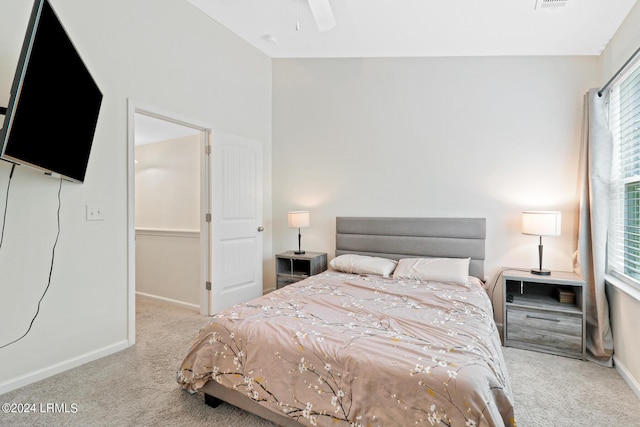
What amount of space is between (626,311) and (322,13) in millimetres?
3240

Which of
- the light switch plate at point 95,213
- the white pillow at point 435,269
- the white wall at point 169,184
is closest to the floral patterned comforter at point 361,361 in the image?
the white pillow at point 435,269

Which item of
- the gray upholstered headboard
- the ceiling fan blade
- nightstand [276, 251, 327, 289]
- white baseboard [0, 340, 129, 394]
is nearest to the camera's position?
white baseboard [0, 340, 129, 394]

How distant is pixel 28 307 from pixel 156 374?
96cm

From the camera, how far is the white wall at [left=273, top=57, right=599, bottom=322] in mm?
3158

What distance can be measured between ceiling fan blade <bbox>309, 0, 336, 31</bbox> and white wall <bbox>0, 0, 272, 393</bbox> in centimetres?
141

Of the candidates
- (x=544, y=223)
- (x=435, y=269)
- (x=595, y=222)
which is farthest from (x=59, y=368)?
(x=595, y=222)

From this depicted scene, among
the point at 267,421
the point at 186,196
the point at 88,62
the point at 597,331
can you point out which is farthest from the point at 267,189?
the point at 597,331

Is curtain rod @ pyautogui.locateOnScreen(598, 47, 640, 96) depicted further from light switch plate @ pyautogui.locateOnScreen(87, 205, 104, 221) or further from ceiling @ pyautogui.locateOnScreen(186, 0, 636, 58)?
light switch plate @ pyautogui.locateOnScreen(87, 205, 104, 221)

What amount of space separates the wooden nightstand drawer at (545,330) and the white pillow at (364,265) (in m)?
1.11

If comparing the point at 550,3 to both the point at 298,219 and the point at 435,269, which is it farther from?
the point at 298,219

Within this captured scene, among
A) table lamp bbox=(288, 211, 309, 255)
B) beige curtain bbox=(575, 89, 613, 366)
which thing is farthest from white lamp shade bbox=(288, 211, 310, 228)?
beige curtain bbox=(575, 89, 613, 366)

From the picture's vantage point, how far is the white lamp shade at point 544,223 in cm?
279

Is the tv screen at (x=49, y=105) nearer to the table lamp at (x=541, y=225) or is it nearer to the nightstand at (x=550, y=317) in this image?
the nightstand at (x=550, y=317)

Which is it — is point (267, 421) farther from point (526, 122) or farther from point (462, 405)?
point (526, 122)
